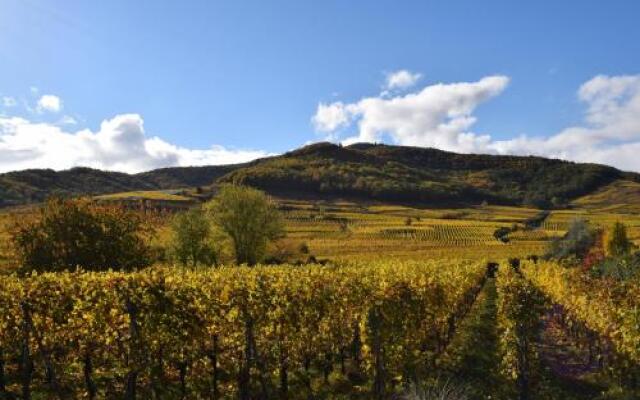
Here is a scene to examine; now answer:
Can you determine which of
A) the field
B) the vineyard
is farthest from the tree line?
the field

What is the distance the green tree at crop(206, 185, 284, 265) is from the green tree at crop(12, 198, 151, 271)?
24269mm

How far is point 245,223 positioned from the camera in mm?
68875

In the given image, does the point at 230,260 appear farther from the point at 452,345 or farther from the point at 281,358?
the point at 281,358

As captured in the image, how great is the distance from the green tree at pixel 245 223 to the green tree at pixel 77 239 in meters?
24.3

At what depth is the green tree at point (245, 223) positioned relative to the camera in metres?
68.7

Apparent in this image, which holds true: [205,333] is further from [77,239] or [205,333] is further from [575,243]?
[575,243]

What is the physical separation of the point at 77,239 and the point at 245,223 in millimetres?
28895

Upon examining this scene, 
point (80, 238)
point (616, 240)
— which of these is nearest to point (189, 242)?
point (80, 238)

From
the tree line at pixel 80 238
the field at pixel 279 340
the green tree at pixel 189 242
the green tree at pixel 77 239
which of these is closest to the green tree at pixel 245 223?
the green tree at pixel 189 242

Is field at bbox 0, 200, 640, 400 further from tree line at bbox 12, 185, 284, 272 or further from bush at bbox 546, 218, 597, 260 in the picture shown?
bush at bbox 546, 218, 597, 260

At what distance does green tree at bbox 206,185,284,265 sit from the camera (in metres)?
68.7

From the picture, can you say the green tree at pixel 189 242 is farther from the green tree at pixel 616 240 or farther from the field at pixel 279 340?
the green tree at pixel 616 240

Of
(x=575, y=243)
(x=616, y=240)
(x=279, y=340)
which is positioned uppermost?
(x=279, y=340)

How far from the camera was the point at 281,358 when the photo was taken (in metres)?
20.2
